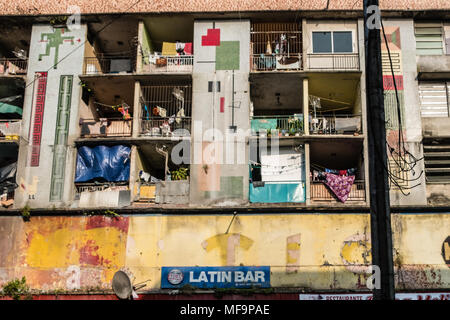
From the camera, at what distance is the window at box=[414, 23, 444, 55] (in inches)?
1022

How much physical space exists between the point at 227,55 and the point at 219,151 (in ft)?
15.5

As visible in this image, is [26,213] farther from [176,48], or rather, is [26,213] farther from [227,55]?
[227,55]

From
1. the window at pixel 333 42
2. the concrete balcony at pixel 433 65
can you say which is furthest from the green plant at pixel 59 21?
the concrete balcony at pixel 433 65

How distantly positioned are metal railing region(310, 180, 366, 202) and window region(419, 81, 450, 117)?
4626 millimetres

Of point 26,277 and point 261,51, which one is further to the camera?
point 261,51

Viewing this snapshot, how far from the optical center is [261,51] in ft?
91.0

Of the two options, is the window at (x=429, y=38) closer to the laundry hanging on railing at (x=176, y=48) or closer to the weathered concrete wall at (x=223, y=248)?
the weathered concrete wall at (x=223, y=248)

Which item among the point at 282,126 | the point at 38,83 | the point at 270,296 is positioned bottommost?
the point at 270,296

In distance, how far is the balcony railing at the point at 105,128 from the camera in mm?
25594

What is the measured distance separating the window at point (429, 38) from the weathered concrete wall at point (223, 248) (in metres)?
7.93
